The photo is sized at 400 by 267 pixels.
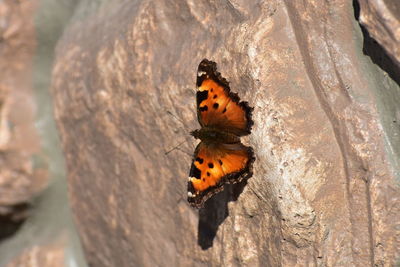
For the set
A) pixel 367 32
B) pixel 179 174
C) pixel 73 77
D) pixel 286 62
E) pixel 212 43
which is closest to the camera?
pixel 367 32

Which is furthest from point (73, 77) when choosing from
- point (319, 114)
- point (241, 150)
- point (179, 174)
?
point (319, 114)

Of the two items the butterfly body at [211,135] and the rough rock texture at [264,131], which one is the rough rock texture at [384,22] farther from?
the butterfly body at [211,135]

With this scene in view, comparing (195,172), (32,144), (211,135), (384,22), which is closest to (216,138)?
(211,135)

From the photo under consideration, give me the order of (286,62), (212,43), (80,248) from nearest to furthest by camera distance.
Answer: (286,62) → (212,43) → (80,248)

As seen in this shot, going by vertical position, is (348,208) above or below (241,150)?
below

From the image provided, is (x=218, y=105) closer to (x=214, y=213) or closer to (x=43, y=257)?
(x=214, y=213)

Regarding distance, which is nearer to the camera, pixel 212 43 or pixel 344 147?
pixel 344 147

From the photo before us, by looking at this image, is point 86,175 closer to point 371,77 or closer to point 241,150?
point 241,150
